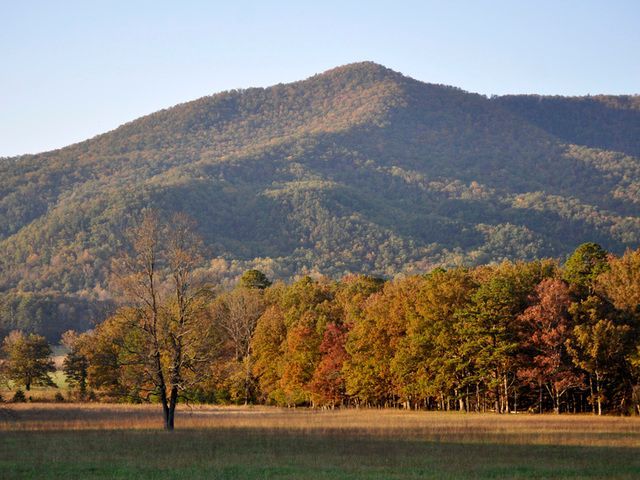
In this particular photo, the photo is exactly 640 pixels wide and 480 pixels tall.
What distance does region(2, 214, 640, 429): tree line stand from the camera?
56.5m

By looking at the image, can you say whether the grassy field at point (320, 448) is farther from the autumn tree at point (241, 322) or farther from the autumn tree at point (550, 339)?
the autumn tree at point (241, 322)

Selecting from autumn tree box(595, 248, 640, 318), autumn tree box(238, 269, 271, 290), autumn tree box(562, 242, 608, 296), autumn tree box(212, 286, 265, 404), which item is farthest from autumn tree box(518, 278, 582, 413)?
autumn tree box(238, 269, 271, 290)

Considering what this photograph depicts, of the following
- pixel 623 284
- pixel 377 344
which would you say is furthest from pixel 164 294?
pixel 623 284

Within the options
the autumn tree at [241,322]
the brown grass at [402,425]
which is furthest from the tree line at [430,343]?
the brown grass at [402,425]

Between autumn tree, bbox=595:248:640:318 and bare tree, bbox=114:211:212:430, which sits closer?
bare tree, bbox=114:211:212:430

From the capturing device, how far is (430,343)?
76.8 metres

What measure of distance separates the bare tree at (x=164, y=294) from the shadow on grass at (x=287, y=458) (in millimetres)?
3823

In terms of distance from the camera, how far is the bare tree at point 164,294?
50281mm

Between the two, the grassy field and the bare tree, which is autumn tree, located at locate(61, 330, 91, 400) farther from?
the bare tree

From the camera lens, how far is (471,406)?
83.2m

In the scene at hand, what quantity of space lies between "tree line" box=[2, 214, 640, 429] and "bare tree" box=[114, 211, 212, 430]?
152 mm

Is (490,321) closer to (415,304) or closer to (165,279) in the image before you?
(415,304)

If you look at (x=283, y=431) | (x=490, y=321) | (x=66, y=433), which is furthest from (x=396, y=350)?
(x=66, y=433)

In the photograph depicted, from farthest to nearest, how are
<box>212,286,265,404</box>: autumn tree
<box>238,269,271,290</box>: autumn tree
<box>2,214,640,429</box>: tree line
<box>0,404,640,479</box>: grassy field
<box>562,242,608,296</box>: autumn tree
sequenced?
<box>238,269,271,290</box>: autumn tree, <box>212,286,265,404</box>: autumn tree, <box>562,242,608,296</box>: autumn tree, <box>2,214,640,429</box>: tree line, <box>0,404,640,479</box>: grassy field
